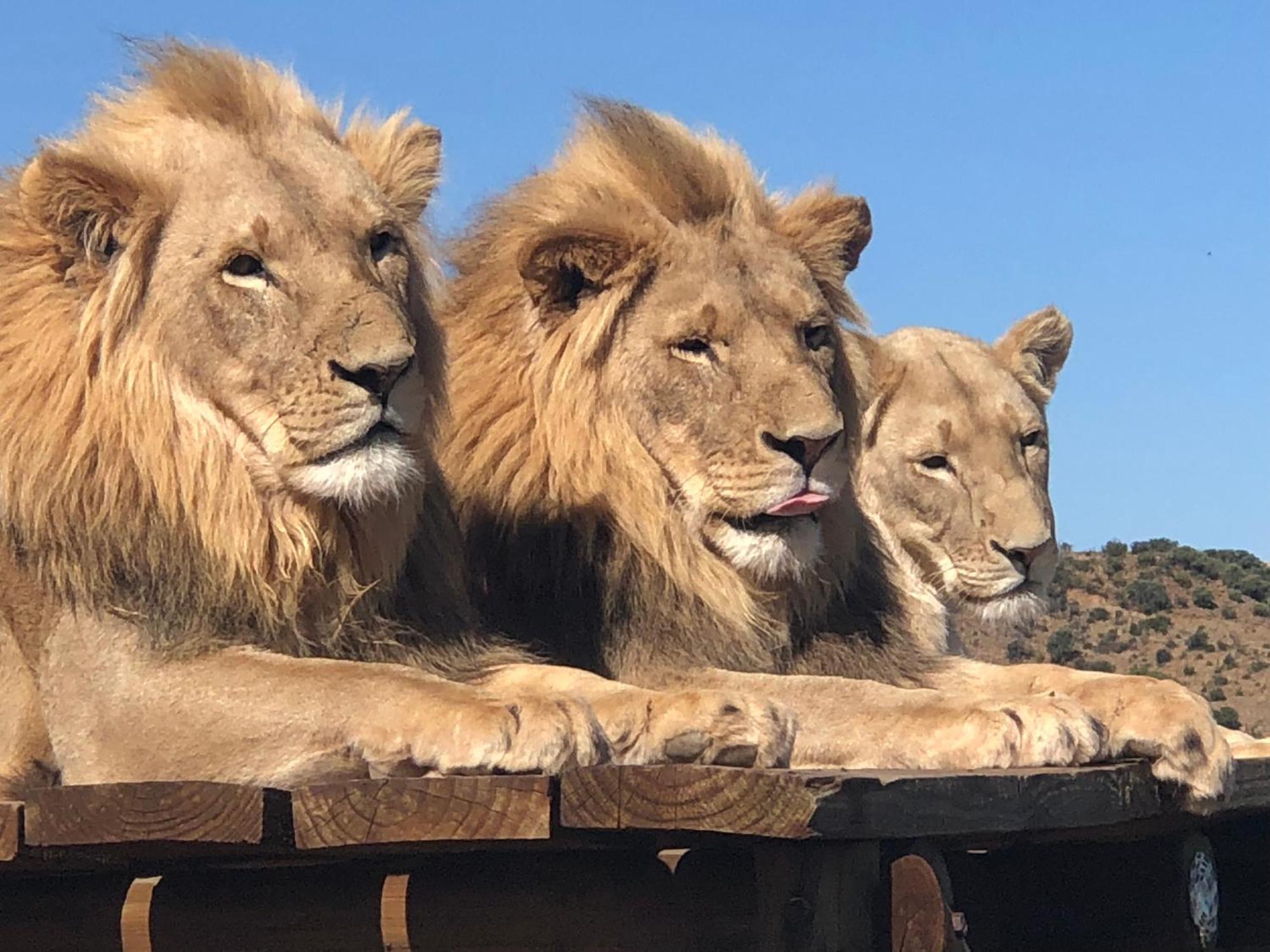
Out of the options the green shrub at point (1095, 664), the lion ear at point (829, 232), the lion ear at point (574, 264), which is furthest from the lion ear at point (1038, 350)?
the green shrub at point (1095, 664)

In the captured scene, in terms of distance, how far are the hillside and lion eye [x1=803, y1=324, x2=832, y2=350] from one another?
613 inches

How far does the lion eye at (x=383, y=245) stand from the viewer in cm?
443

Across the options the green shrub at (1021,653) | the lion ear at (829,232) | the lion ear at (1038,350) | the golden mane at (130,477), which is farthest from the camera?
the green shrub at (1021,653)

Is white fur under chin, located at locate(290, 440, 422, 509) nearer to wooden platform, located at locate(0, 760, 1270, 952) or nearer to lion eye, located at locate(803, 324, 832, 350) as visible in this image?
wooden platform, located at locate(0, 760, 1270, 952)

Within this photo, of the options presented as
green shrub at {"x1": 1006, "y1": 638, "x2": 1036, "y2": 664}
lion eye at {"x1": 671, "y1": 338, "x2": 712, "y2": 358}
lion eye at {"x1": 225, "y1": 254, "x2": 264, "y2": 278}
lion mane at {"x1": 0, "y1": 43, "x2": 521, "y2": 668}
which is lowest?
lion mane at {"x1": 0, "y1": 43, "x2": 521, "y2": 668}

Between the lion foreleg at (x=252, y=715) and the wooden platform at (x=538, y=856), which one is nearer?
the wooden platform at (x=538, y=856)

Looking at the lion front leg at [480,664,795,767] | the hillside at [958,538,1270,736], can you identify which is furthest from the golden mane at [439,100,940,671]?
the hillside at [958,538,1270,736]

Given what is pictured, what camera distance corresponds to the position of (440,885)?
338cm

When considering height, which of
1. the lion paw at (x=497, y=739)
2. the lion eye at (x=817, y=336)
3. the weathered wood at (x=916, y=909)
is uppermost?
the lion eye at (x=817, y=336)

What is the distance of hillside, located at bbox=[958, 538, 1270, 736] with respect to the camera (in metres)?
24.9

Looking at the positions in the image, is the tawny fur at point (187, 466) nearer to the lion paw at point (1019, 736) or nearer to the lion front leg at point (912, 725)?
the lion front leg at point (912, 725)

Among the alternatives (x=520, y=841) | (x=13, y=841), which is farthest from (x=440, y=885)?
(x=13, y=841)

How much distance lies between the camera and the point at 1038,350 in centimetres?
744

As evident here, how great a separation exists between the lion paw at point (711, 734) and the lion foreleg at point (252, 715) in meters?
0.14
